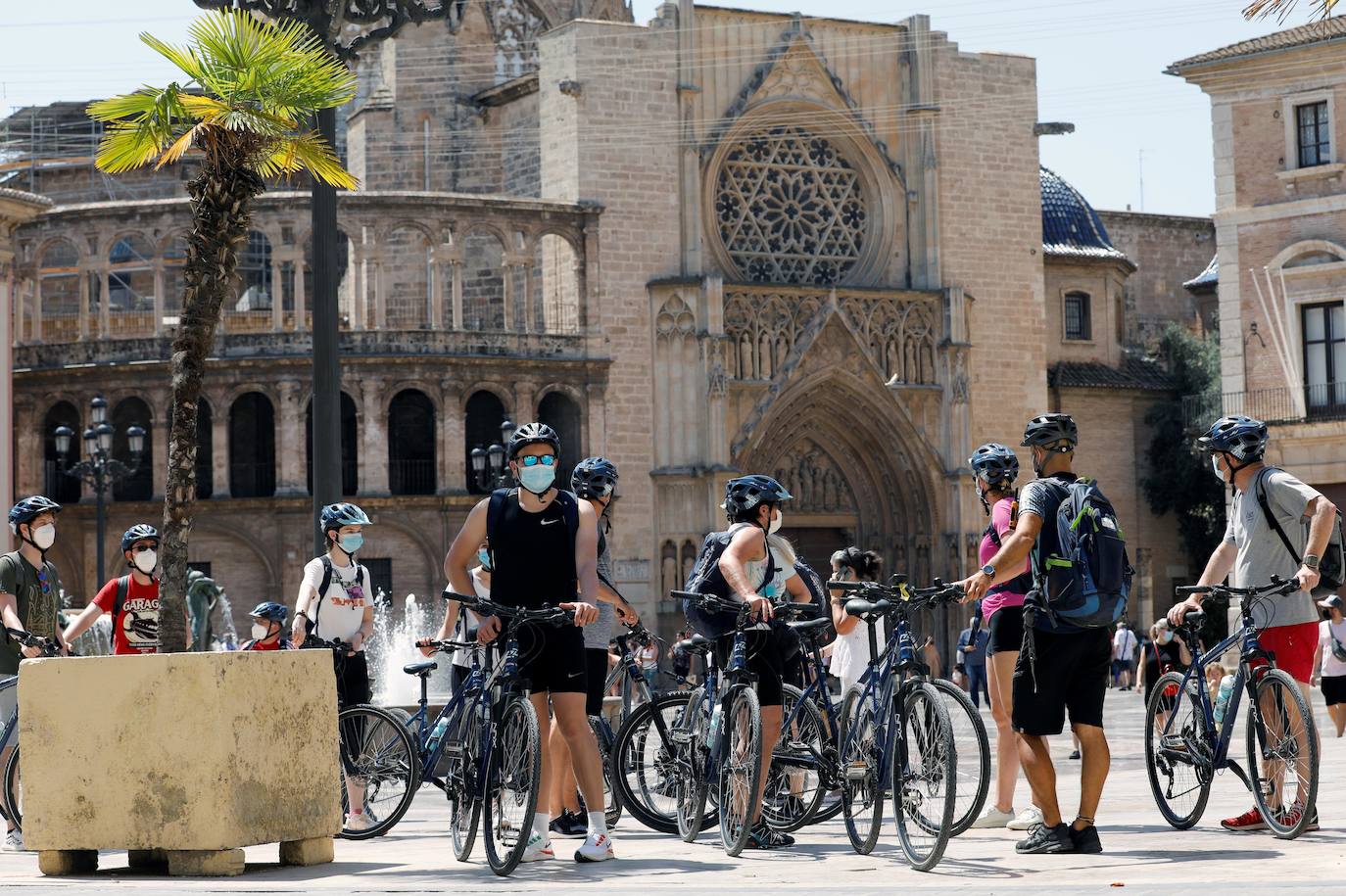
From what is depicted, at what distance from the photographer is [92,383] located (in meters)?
39.7

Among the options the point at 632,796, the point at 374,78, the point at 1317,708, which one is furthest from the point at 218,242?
the point at 374,78

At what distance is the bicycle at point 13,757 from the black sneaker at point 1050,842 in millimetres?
4930

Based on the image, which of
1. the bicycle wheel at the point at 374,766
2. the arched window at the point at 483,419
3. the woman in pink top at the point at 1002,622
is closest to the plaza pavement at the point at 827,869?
the bicycle wheel at the point at 374,766

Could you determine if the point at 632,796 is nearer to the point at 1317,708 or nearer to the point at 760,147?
the point at 1317,708

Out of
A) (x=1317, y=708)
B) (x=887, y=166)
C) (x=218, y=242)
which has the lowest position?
(x=1317, y=708)

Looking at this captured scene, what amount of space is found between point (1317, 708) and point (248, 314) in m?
22.0

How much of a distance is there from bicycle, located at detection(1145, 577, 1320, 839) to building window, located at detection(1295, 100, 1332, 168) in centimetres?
2813

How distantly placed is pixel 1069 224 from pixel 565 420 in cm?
1489

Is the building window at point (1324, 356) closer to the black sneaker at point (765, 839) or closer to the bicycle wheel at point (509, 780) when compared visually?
the black sneaker at point (765, 839)

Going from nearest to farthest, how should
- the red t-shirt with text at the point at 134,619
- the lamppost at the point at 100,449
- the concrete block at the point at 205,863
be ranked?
the concrete block at the point at 205,863 → the red t-shirt with text at the point at 134,619 → the lamppost at the point at 100,449

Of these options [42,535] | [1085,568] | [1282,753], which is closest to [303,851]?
[42,535]

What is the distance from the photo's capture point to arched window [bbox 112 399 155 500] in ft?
133

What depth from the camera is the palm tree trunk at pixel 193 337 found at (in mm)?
11344

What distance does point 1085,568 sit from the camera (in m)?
9.37
